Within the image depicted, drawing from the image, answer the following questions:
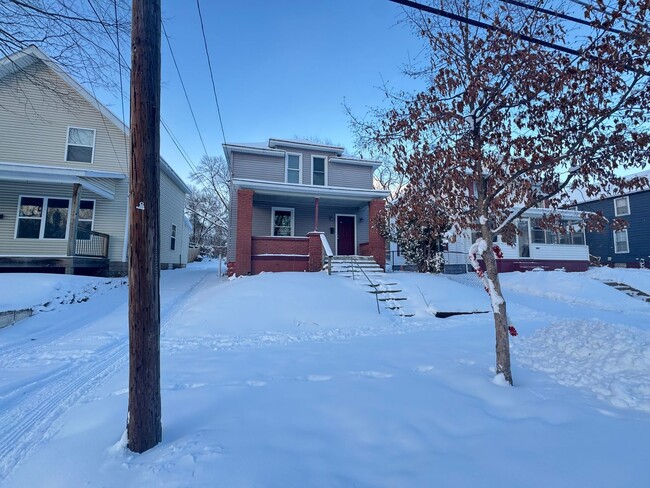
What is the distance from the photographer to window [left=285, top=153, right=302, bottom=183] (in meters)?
16.0

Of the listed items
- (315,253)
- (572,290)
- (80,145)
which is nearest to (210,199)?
(80,145)

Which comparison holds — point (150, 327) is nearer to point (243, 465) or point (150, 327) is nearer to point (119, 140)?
point (243, 465)

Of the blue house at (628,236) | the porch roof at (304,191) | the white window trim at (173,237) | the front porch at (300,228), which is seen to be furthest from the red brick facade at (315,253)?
the blue house at (628,236)

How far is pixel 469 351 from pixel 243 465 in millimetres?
4141

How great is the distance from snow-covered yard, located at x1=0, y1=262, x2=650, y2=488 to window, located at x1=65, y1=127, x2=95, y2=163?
8.74 m

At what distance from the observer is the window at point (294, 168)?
52.6ft

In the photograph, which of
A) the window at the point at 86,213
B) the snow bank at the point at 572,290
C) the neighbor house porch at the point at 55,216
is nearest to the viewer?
the snow bank at the point at 572,290

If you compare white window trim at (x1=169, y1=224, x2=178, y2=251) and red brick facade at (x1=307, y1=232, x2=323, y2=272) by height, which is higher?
white window trim at (x1=169, y1=224, x2=178, y2=251)

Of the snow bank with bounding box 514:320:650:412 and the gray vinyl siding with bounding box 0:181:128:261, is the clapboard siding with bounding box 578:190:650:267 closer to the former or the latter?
the snow bank with bounding box 514:320:650:412

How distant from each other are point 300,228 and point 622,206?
80.8 feet

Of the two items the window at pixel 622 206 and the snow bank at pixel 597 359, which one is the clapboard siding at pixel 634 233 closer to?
the window at pixel 622 206

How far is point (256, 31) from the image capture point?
7.58 m

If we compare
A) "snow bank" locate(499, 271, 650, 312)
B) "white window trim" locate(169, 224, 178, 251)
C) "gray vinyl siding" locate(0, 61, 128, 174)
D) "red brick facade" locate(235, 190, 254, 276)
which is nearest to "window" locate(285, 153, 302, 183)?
"red brick facade" locate(235, 190, 254, 276)

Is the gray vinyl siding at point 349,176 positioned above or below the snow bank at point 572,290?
above
